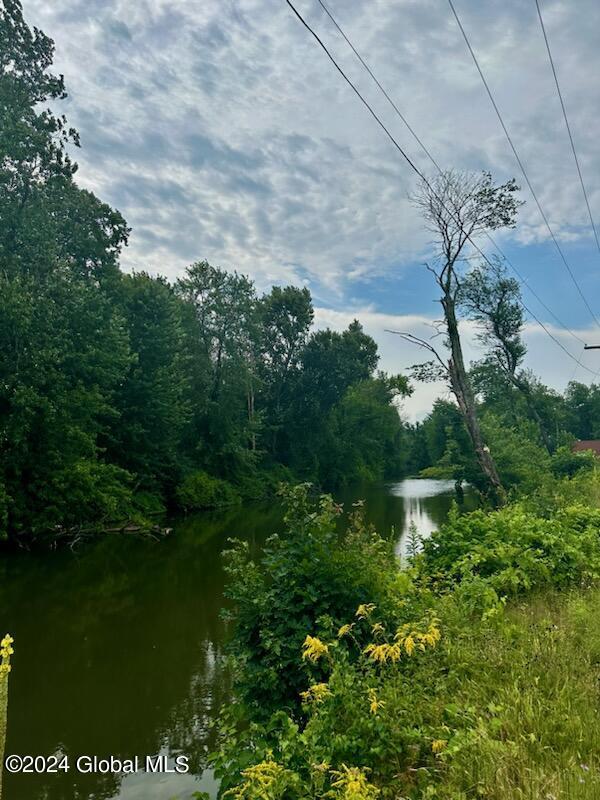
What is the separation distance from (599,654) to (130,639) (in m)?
7.13

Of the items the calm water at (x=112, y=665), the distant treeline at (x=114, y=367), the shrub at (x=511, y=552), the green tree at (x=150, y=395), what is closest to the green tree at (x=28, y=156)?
the distant treeline at (x=114, y=367)

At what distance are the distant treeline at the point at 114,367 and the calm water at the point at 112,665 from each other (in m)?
3.65

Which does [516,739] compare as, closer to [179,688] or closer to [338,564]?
[338,564]

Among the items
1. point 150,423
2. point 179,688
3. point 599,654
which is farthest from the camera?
point 150,423

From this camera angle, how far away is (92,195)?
25.7m

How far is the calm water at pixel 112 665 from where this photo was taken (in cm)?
489

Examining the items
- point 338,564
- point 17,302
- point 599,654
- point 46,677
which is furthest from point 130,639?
point 17,302

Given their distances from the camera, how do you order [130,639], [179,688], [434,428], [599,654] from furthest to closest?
[434,428] → [130,639] → [179,688] → [599,654]

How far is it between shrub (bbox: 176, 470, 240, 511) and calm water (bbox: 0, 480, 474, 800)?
12.3m

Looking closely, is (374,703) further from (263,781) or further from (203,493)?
(203,493)

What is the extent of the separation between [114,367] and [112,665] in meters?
15.0

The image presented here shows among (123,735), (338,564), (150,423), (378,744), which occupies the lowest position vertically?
(123,735)

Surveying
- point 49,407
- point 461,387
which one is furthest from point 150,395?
point 461,387

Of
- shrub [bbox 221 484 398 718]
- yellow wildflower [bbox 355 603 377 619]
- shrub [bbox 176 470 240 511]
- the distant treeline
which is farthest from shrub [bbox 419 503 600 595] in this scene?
shrub [bbox 176 470 240 511]
